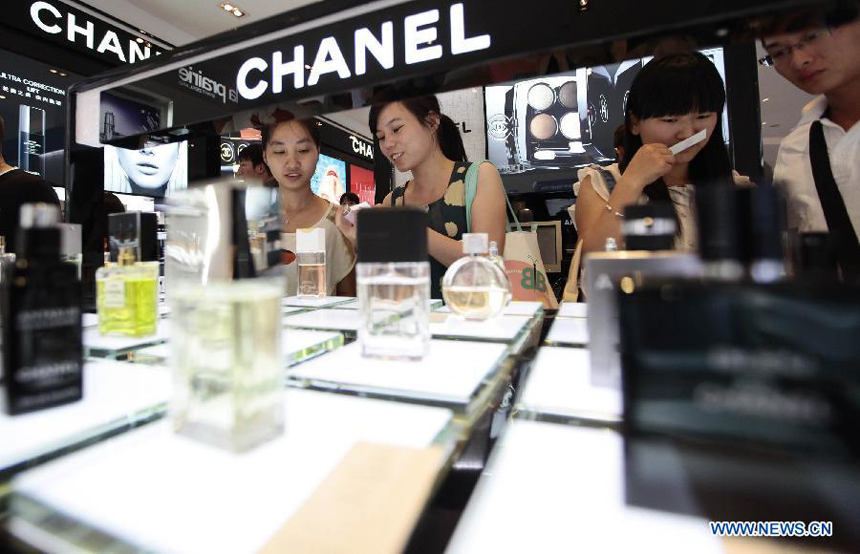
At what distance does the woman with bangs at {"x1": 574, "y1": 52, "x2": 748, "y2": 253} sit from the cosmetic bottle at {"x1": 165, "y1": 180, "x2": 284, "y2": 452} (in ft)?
2.79

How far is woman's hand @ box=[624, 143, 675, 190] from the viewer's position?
1055 mm

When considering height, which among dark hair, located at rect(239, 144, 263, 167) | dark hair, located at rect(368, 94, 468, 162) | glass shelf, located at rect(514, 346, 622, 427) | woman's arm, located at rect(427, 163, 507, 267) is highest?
dark hair, located at rect(239, 144, 263, 167)

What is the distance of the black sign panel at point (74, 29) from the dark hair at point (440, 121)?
1.65 metres

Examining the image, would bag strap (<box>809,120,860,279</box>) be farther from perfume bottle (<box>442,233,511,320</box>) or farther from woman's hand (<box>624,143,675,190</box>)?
perfume bottle (<box>442,233,511,320</box>)

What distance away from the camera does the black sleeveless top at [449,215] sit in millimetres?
1440

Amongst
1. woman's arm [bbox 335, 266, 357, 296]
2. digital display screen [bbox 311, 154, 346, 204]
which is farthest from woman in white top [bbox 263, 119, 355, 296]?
digital display screen [bbox 311, 154, 346, 204]

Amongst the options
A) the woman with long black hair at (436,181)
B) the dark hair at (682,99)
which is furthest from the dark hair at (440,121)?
the dark hair at (682,99)

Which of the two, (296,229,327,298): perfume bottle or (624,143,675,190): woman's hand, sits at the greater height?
(624,143,675,190): woman's hand

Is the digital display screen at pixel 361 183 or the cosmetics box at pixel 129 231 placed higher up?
the digital display screen at pixel 361 183

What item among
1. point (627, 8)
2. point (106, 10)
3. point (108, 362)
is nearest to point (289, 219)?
point (108, 362)

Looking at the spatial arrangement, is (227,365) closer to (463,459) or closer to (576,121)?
(463,459)

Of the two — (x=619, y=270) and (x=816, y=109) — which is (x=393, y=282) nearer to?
(x=619, y=270)

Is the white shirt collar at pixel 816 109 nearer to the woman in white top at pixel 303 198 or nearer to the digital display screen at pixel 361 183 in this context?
the woman in white top at pixel 303 198

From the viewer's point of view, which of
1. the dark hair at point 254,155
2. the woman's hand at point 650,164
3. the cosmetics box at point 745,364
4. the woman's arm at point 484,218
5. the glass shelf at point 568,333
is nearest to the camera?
the cosmetics box at point 745,364
